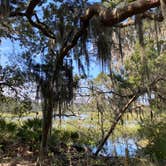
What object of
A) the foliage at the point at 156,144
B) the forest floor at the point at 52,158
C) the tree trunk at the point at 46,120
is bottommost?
the forest floor at the point at 52,158

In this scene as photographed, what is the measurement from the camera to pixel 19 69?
7695 mm

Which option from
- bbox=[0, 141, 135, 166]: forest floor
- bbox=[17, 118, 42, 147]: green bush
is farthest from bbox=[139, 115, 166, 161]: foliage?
bbox=[17, 118, 42, 147]: green bush

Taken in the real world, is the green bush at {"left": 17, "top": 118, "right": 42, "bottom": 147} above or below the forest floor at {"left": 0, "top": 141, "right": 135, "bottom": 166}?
above

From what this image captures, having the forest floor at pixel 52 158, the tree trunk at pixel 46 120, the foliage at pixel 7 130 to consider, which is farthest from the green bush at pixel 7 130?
the tree trunk at pixel 46 120

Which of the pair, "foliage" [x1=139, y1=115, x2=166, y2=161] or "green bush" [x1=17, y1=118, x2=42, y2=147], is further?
"green bush" [x1=17, y1=118, x2=42, y2=147]

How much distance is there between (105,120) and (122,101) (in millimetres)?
1299

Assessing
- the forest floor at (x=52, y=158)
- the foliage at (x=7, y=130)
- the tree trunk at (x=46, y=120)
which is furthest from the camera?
the foliage at (x=7, y=130)

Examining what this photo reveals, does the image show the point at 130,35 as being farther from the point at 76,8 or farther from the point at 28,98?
the point at 28,98

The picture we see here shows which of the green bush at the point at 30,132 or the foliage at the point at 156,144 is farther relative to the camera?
the green bush at the point at 30,132

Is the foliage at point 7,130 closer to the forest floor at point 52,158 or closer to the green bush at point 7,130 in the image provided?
the green bush at point 7,130

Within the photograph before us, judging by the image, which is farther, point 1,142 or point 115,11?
point 1,142

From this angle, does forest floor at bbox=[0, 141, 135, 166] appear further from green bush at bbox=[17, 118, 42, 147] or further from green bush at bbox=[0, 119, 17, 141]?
green bush at bbox=[0, 119, 17, 141]

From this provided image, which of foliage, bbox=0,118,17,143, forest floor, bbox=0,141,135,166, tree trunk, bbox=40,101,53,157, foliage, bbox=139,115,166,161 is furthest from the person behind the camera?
foliage, bbox=0,118,17,143

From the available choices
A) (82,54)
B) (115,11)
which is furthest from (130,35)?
(115,11)
